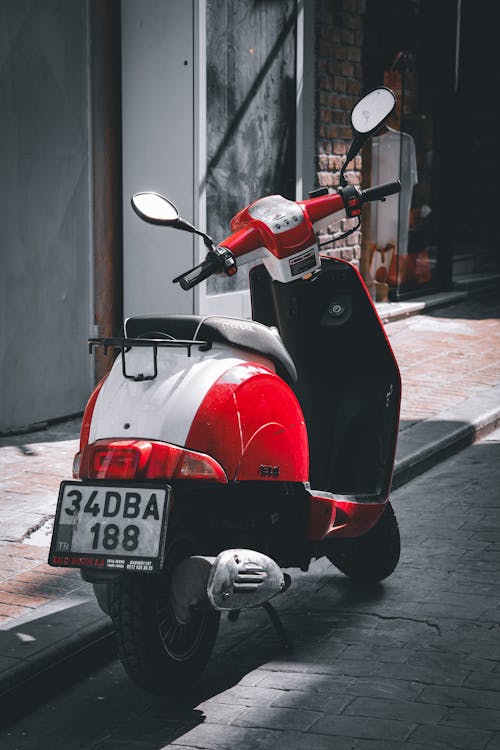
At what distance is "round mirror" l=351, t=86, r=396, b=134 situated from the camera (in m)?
4.28

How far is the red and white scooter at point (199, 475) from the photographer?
3.38 m

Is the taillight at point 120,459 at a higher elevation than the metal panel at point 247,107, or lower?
lower

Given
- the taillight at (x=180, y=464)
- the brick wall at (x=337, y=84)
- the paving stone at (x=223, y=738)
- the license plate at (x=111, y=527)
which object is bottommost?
the paving stone at (x=223, y=738)

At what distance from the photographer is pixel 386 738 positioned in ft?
11.1

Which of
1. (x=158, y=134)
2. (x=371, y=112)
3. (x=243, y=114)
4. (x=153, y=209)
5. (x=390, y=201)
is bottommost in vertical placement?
(x=153, y=209)

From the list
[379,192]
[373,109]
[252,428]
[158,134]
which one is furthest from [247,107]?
[252,428]

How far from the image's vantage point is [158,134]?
26.8 ft

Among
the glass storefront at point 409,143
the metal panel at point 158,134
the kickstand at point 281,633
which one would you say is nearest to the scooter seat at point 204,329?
the kickstand at point 281,633

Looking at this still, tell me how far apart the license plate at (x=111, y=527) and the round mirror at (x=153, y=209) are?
860mm

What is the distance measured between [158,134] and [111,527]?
5207mm

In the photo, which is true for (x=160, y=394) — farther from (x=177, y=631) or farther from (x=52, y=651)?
(x=52, y=651)

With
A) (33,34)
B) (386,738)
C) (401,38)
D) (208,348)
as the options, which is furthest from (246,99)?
(386,738)

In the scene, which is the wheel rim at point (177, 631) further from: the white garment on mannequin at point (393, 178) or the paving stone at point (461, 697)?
the white garment on mannequin at point (393, 178)

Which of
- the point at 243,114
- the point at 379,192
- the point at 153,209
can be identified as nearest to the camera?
the point at 153,209
